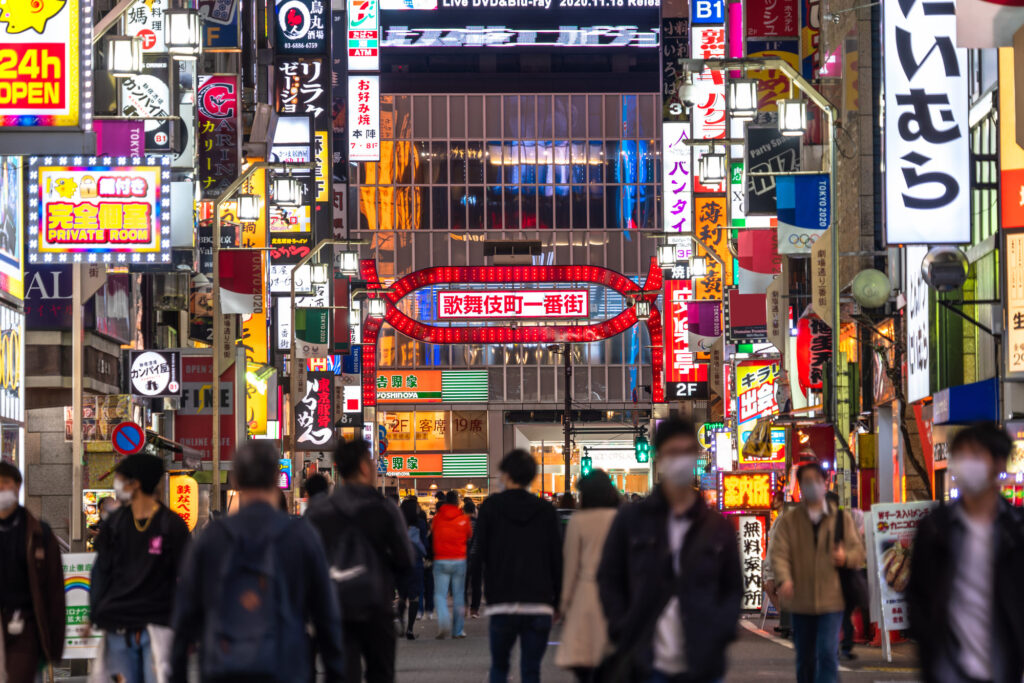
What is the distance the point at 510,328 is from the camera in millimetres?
60719

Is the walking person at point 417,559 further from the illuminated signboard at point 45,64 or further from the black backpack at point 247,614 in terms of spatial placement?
the black backpack at point 247,614

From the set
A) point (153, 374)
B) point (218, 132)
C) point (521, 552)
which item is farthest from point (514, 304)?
point (521, 552)

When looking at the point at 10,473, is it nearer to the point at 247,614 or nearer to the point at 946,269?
the point at 247,614

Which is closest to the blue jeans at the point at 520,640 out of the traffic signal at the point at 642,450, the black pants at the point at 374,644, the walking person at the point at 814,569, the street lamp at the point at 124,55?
the black pants at the point at 374,644

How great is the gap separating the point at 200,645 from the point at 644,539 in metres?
1.91

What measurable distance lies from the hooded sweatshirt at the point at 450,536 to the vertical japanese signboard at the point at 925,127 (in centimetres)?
656

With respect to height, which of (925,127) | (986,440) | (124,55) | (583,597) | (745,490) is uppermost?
(124,55)

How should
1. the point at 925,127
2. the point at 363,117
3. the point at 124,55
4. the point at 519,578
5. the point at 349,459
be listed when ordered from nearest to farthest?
the point at 349,459 → the point at 519,578 → the point at 925,127 → the point at 124,55 → the point at 363,117

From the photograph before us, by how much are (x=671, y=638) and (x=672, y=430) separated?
917 millimetres

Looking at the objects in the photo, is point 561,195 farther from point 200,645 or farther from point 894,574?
point 200,645

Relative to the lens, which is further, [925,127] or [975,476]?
[925,127]

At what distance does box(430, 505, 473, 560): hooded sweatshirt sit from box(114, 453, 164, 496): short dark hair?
12280mm

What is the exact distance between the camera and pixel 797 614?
1190 cm

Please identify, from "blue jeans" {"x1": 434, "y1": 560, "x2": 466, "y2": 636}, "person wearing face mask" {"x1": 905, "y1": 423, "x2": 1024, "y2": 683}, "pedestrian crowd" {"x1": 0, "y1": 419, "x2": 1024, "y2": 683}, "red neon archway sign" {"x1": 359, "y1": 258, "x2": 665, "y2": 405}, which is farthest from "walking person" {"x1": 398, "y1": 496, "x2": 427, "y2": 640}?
"red neon archway sign" {"x1": 359, "y1": 258, "x2": 665, "y2": 405}
